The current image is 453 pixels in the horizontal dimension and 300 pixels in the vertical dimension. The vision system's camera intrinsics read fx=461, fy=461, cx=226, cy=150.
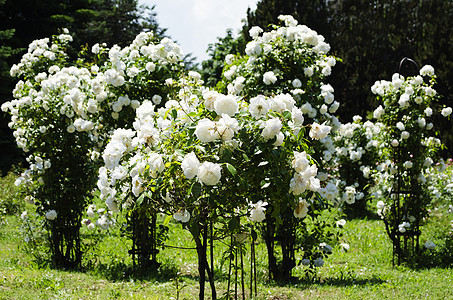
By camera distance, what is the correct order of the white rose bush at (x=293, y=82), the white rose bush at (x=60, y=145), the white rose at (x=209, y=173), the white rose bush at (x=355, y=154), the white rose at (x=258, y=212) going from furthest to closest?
the white rose bush at (x=355, y=154) → the white rose bush at (x=60, y=145) → the white rose bush at (x=293, y=82) → the white rose at (x=258, y=212) → the white rose at (x=209, y=173)

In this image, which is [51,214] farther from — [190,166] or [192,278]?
[190,166]

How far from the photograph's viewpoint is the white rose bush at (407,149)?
613 centimetres

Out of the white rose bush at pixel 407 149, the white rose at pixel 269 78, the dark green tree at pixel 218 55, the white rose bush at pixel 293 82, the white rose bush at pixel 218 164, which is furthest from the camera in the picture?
the dark green tree at pixel 218 55

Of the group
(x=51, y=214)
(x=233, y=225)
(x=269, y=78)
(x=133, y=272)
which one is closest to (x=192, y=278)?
(x=133, y=272)

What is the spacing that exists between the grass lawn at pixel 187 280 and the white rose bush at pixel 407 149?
0.62m

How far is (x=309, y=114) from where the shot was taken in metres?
5.20

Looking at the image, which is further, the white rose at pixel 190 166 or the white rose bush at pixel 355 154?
the white rose bush at pixel 355 154

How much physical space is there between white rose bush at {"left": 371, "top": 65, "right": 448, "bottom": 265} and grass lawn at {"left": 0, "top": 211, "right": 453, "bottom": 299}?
2.02ft

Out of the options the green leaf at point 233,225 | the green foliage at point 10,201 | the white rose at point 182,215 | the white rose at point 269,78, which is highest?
the white rose at point 269,78

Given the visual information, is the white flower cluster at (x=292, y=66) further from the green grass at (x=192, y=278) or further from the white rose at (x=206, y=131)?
the white rose at (x=206, y=131)

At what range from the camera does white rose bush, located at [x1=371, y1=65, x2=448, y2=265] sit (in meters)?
6.13

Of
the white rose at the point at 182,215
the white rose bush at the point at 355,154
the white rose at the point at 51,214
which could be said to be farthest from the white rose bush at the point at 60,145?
the white rose bush at the point at 355,154

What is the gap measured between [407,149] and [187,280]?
11.3ft

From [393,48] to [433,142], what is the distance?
12.7m
